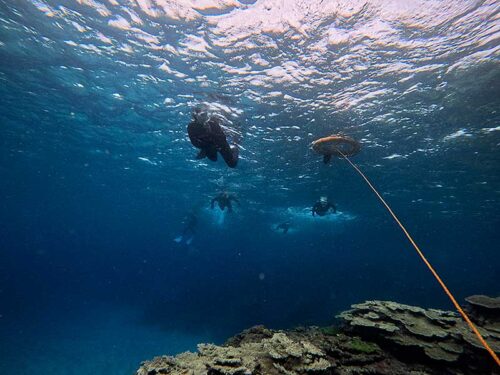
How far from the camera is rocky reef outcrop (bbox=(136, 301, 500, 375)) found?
4316mm

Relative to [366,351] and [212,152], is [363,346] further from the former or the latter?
[212,152]

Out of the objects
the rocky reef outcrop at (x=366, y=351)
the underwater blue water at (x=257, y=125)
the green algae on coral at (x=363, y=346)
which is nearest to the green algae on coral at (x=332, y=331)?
the rocky reef outcrop at (x=366, y=351)

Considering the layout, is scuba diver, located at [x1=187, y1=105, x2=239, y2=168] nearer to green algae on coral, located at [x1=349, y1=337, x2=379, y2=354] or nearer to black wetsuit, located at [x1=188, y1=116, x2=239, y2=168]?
black wetsuit, located at [x1=188, y1=116, x2=239, y2=168]

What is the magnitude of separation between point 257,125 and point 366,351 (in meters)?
12.6

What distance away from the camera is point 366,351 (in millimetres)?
5281

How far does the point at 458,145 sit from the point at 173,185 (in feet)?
92.7

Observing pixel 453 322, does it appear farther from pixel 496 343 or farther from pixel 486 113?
pixel 486 113

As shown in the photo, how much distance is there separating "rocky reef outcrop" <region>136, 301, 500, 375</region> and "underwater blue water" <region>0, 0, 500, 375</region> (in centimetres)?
876

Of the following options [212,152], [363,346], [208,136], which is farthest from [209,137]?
[363,346]

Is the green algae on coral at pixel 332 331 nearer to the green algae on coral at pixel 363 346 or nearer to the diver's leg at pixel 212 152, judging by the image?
the green algae on coral at pixel 363 346

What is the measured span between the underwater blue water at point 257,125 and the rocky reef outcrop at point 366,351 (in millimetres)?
8762

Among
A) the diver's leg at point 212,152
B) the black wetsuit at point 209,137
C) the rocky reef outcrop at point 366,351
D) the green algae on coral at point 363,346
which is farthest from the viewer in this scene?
the diver's leg at point 212,152

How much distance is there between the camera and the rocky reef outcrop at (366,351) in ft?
14.2

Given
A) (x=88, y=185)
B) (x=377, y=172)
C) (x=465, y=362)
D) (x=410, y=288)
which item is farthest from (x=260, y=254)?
(x=465, y=362)
